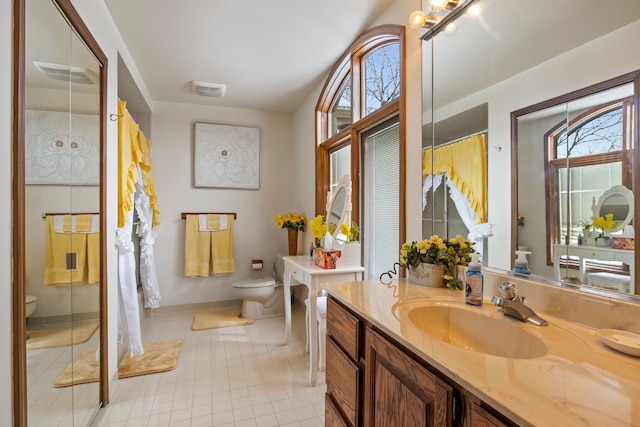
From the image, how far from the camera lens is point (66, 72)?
1.42 m

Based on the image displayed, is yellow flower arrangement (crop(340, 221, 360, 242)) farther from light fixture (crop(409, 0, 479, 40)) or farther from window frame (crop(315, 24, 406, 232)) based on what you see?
light fixture (crop(409, 0, 479, 40))

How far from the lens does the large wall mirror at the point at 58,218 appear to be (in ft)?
3.49

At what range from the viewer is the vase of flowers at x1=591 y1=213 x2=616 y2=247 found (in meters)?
0.92

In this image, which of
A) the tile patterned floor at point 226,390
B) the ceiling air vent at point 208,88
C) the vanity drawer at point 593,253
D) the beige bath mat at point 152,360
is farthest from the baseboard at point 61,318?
the ceiling air vent at point 208,88

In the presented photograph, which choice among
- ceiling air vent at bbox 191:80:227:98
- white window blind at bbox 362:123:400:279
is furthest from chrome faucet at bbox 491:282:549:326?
ceiling air vent at bbox 191:80:227:98

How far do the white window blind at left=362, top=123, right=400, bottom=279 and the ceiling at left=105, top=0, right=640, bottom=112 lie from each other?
74cm

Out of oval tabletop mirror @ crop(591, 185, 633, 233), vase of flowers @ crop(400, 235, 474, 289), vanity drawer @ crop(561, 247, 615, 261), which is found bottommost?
vase of flowers @ crop(400, 235, 474, 289)

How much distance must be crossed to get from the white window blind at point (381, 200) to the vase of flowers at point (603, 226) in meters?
1.20

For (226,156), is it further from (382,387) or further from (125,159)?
(382,387)

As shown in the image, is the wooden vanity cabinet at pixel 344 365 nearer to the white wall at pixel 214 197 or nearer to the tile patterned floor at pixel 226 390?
the tile patterned floor at pixel 226 390

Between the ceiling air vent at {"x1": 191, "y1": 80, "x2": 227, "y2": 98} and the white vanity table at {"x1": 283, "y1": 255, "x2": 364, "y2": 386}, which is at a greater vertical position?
the ceiling air vent at {"x1": 191, "y1": 80, "x2": 227, "y2": 98}

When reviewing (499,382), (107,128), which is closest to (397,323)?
(499,382)

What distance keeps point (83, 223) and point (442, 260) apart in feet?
5.94

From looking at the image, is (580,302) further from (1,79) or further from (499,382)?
(1,79)
